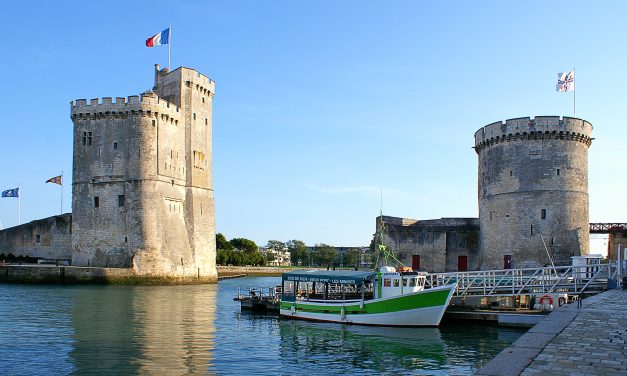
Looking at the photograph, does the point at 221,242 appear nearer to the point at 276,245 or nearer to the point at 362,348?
the point at 362,348

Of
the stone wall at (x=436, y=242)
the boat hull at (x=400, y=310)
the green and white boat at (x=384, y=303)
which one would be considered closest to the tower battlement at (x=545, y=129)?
the stone wall at (x=436, y=242)

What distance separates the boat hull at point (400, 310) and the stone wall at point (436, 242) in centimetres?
1580

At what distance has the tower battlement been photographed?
35.3 metres

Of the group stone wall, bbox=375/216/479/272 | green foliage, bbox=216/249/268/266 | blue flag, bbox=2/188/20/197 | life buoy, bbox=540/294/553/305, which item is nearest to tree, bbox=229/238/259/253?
green foliage, bbox=216/249/268/266

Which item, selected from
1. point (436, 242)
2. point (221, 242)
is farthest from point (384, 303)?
point (221, 242)

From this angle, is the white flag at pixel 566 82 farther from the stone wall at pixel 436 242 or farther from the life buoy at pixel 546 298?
the life buoy at pixel 546 298

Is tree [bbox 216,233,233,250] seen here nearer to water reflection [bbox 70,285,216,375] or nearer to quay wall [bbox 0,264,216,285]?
quay wall [bbox 0,264,216,285]

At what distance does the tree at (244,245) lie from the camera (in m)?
107

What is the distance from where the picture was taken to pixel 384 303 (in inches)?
941

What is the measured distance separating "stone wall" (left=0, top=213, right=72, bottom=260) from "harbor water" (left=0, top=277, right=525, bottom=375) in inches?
853

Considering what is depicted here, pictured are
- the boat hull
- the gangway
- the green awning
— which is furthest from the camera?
the green awning

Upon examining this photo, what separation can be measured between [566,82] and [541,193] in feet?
21.3

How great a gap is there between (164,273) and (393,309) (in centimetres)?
2837

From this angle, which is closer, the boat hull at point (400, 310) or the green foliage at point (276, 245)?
the boat hull at point (400, 310)
